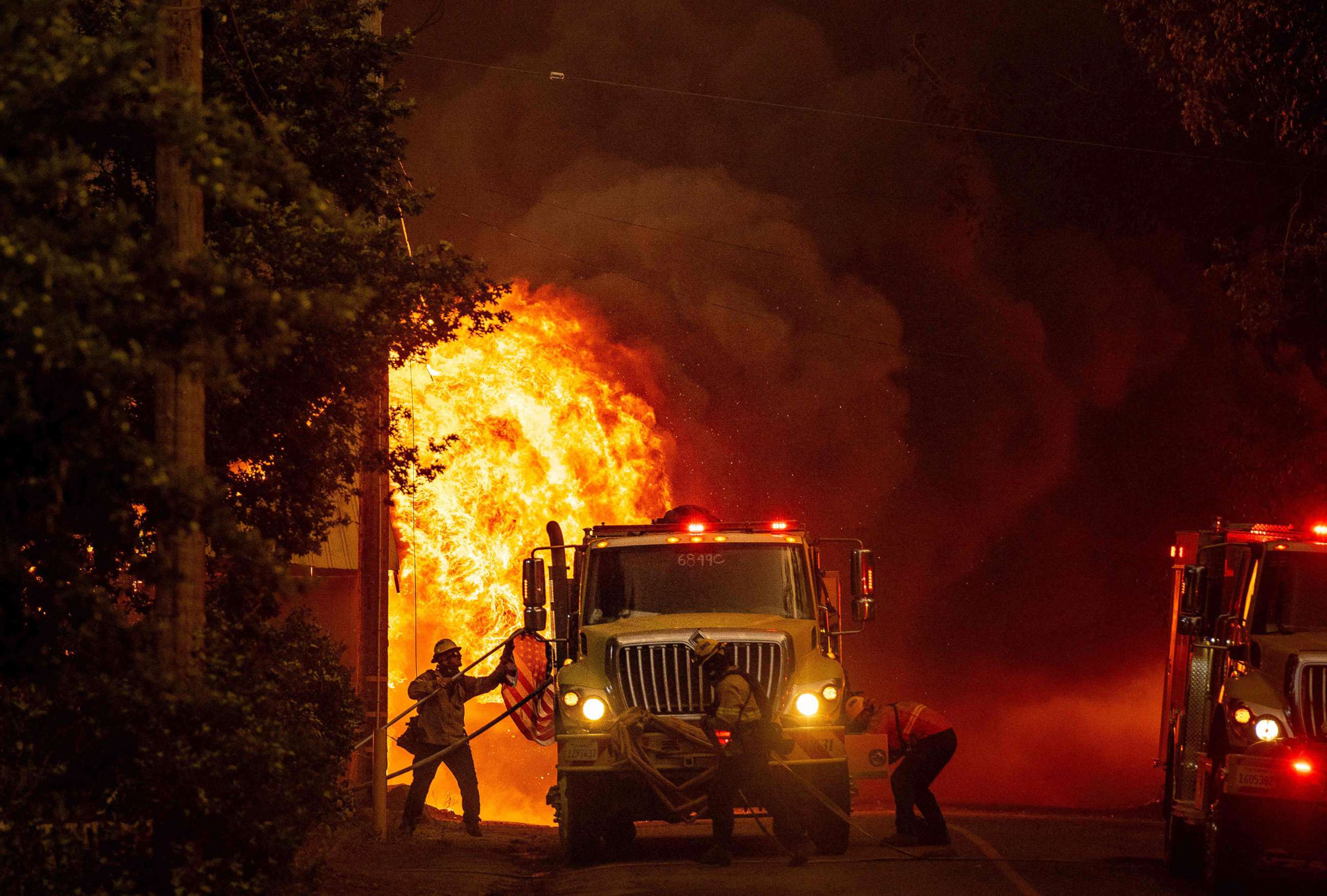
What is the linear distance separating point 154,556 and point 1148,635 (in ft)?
126

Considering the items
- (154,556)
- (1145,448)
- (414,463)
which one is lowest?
(154,556)

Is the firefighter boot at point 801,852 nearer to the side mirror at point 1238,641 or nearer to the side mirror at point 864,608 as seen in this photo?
the side mirror at point 864,608

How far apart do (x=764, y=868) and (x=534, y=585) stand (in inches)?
127

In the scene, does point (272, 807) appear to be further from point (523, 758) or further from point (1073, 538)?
point (1073, 538)

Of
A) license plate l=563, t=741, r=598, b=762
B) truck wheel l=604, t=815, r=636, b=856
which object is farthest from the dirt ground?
license plate l=563, t=741, r=598, b=762

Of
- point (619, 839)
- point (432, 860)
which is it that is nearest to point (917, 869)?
point (619, 839)

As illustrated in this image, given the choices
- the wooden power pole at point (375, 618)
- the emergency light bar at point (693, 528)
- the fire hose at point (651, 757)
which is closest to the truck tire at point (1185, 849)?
the fire hose at point (651, 757)

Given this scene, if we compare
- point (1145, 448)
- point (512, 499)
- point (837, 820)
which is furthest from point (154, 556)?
point (1145, 448)

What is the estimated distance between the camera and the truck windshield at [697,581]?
15.3 m

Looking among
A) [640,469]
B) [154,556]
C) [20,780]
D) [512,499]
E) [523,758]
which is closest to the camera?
[154,556]

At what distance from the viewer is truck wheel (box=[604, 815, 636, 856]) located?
1553 cm

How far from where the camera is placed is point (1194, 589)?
44.6 feet

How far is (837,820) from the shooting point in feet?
47.0

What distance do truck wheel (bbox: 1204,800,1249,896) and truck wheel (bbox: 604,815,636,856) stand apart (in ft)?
18.0
